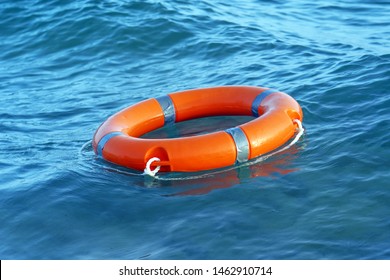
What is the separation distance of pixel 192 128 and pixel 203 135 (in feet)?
3.26

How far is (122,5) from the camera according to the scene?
34.5 ft

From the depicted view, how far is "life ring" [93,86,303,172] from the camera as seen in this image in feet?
18.0

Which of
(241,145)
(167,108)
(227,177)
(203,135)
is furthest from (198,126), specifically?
(227,177)

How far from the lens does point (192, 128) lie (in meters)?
6.59

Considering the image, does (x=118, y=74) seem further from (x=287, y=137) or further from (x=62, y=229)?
(x=62, y=229)

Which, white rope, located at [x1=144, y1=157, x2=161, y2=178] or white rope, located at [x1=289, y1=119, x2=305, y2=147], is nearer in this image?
white rope, located at [x1=144, y1=157, x2=161, y2=178]

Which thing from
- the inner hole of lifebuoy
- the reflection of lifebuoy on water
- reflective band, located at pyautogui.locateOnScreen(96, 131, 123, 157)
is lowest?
the reflection of lifebuoy on water

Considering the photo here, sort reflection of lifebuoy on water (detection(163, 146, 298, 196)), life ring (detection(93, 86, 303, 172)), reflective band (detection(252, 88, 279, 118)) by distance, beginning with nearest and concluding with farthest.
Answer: reflection of lifebuoy on water (detection(163, 146, 298, 196)) → life ring (detection(93, 86, 303, 172)) → reflective band (detection(252, 88, 279, 118))

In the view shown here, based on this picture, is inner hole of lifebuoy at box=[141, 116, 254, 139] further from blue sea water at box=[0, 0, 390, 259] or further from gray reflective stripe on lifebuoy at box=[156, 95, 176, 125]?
gray reflective stripe on lifebuoy at box=[156, 95, 176, 125]

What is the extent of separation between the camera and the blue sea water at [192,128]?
469 cm

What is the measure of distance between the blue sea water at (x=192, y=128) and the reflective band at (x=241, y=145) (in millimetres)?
86

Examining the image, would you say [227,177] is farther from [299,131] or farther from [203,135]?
[299,131]

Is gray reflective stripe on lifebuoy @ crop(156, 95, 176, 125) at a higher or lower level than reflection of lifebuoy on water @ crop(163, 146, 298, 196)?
higher

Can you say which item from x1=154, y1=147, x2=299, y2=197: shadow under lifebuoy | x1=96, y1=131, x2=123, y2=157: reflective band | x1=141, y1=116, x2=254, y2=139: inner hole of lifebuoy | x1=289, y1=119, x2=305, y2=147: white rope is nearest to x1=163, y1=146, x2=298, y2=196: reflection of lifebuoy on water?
x1=154, y1=147, x2=299, y2=197: shadow under lifebuoy
